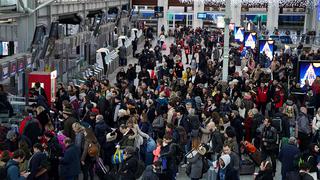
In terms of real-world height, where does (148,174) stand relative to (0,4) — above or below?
below

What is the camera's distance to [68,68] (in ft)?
68.8

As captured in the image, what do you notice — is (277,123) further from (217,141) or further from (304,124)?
(217,141)

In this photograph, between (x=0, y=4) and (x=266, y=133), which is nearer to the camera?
(x=266, y=133)

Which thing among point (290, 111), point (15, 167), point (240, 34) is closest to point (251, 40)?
point (240, 34)

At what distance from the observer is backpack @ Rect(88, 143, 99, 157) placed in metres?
9.88

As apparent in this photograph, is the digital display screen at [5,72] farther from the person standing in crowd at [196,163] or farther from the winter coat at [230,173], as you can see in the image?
the winter coat at [230,173]

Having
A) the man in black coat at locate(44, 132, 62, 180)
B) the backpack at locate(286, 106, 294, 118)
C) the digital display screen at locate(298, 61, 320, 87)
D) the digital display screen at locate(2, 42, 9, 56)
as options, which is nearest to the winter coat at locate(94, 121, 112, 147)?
the man in black coat at locate(44, 132, 62, 180)

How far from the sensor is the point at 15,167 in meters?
7.88

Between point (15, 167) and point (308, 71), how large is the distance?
11299 mm

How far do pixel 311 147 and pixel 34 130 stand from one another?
5.12 metres

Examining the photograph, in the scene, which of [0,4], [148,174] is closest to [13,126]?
[148,174]

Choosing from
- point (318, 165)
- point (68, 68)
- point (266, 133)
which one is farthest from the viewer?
point (68, 68)

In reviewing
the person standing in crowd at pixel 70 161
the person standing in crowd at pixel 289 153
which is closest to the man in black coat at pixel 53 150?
the person standing in crowd at pixel 70 161

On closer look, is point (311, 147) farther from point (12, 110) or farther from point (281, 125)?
point (12, 110)
